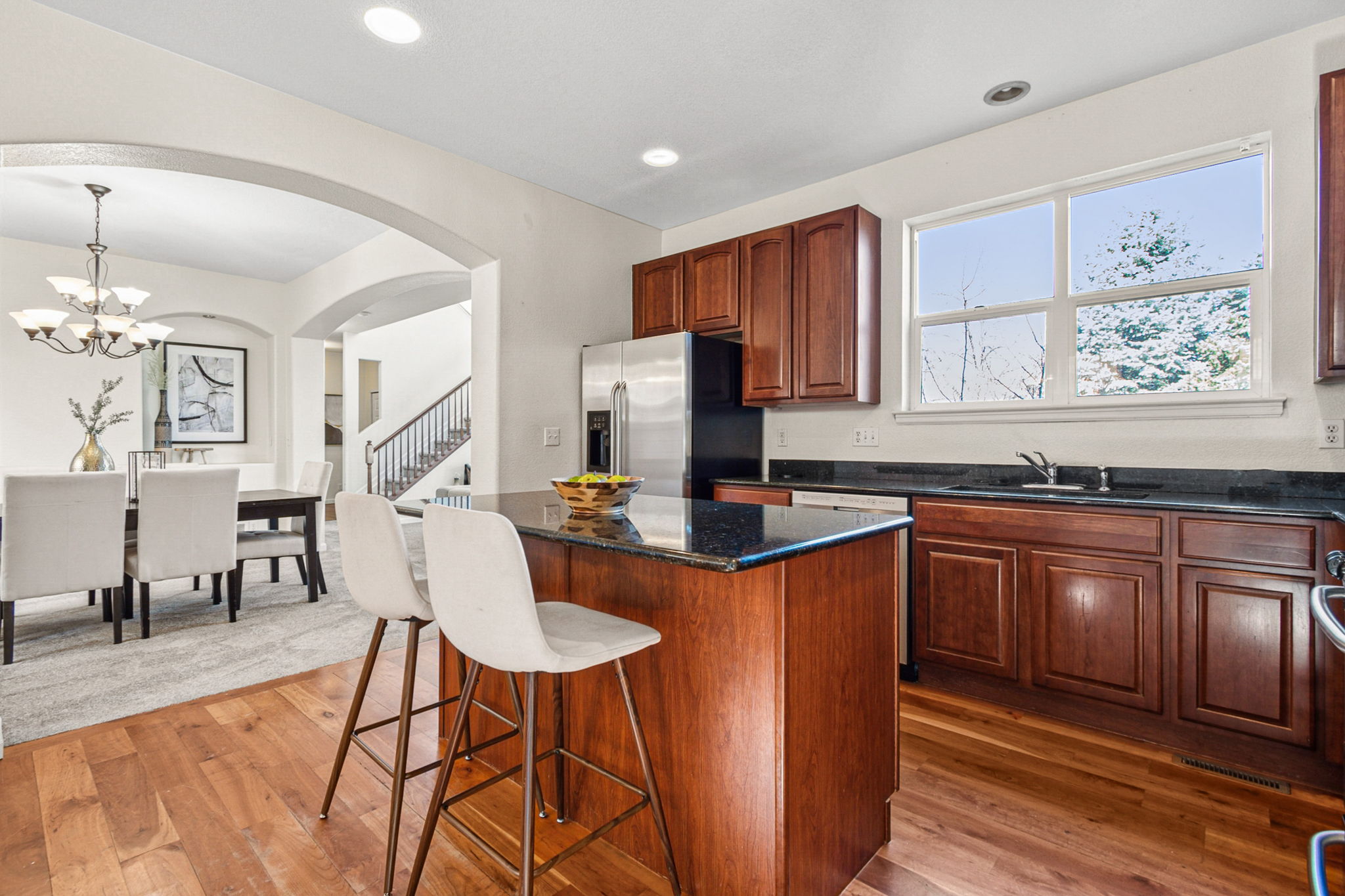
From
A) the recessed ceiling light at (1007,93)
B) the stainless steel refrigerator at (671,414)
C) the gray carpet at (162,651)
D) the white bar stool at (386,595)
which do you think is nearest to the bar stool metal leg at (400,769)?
the white bar stool at (386,595)

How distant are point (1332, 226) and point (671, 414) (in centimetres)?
272

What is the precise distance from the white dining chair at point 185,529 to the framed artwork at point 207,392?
124 inches

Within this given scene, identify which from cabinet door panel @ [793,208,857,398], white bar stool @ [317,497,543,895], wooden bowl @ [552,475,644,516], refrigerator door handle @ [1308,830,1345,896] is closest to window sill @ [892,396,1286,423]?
cabinet door panel @ [793,208,857,398]

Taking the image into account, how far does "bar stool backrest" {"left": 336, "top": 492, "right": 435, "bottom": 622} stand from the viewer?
1.65 m

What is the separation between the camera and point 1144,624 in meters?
2.27

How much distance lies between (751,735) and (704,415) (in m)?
2.38

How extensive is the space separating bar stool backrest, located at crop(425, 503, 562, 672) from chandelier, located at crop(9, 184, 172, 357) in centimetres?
425

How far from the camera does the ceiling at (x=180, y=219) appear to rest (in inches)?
155

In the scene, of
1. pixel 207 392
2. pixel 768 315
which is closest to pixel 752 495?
pixel 768 315

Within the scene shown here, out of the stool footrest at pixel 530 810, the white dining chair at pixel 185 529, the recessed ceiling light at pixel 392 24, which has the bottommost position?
the stool footrest at pixel 530 810

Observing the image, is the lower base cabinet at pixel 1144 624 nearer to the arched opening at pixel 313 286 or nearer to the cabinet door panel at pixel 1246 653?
the cabinet door panel at pixel 1246 653

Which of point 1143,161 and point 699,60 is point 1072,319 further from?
point 699,60

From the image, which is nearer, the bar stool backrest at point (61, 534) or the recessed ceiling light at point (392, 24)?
the recessed ceiling light at point (392, 24)

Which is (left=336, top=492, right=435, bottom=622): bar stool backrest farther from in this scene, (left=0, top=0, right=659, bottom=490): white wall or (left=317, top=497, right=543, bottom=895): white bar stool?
(left=0, top=0, right=659, bottom=490): white wall
